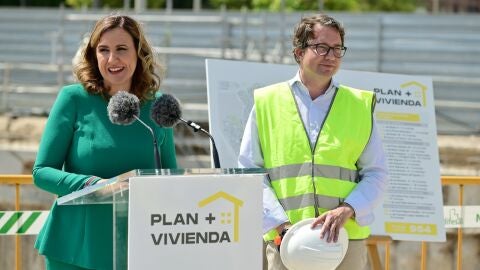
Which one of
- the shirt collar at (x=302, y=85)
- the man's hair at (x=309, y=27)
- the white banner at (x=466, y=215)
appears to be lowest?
the white banner at (x=466, y=215)

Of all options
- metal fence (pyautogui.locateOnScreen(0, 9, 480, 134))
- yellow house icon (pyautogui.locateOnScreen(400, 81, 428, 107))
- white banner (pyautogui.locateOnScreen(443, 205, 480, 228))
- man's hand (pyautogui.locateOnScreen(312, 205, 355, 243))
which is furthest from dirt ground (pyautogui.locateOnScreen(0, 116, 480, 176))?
man's hand (pyautogui.locateOnScreen(312, 205, 355, 243))

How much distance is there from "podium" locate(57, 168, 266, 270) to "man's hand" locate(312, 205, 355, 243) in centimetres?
63

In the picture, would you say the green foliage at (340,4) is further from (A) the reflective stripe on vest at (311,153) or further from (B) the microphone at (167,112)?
(B) the microphone at (167,112)

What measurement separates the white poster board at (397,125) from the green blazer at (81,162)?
59.9 inches

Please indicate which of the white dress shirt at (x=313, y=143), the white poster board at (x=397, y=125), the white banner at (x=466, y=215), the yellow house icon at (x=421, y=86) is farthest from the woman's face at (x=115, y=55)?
the white banner at (x=466, y=215)

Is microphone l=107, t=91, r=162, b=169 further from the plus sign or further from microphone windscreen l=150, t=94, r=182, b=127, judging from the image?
the plus sign

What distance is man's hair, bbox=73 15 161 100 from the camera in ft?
13.0

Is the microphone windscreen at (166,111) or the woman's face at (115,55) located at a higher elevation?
the woman's face at (115,55)

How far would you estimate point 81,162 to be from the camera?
12.6ft

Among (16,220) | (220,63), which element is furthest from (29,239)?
(220,63)

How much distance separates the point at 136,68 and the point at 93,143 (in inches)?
17.1

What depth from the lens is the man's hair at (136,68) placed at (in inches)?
156

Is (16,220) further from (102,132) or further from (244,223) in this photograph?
(244,223)

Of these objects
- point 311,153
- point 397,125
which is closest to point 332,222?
point 311,153
